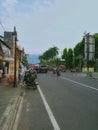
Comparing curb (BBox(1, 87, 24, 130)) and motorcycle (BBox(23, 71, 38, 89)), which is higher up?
motorcycle (BBox(23, 71, 38, 89))

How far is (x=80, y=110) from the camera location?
A: 14.6 m

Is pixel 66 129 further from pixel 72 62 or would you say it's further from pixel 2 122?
pixel 72 62

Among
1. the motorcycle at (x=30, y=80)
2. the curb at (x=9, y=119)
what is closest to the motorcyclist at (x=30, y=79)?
the motorcycle at (x=30, y=80)

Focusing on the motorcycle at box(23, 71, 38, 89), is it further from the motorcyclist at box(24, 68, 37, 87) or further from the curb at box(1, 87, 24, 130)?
the curb at box(1, 87, 24, 130)

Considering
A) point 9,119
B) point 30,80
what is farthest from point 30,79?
point 9,119

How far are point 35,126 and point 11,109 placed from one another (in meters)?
4.10

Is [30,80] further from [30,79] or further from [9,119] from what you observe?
[9,119]

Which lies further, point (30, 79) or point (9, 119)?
point (30, 79)

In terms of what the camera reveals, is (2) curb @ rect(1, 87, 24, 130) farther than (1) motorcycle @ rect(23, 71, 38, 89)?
No

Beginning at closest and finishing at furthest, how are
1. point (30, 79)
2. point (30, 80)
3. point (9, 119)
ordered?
point (9, 119) → point (30, 79) → point (30, 80)

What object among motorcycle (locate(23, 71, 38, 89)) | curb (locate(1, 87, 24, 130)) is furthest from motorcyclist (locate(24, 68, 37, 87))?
curb (locate(1, 87, 24, 130))

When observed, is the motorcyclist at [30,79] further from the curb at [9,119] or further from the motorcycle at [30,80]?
the curb at [9,119]

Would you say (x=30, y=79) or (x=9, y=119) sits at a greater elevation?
(x=30, y=79)

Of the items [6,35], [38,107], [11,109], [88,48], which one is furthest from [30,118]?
[6,35]
